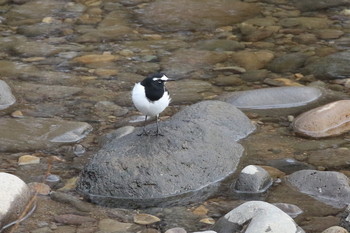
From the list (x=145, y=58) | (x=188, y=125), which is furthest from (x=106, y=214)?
(x=145, y=58)

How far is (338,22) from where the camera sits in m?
10.8

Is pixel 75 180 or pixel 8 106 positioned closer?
pixel 75 180

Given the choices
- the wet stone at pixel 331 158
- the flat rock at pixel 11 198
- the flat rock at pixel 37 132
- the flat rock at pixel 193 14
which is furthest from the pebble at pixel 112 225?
the flat rock at pixel 193 14

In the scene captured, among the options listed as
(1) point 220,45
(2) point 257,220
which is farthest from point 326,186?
(1) point 220,45

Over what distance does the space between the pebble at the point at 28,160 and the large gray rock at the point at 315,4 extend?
5.65 metres

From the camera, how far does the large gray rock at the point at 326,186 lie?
6.05 m

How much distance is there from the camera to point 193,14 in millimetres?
10891

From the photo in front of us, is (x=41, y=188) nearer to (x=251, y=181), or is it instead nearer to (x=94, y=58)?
(x=251, y=181)

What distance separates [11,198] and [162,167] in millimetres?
1247

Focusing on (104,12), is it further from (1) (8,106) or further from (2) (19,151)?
(2) (19,151)

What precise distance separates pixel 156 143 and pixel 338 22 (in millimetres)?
5278

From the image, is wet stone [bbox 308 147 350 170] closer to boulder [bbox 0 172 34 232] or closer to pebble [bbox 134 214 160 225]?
pebble [bbox 134 214 160 225]

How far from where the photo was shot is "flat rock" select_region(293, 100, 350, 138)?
24.3ft

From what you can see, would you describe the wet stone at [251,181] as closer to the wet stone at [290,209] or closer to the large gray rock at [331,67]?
the wet stone at [290,209]
